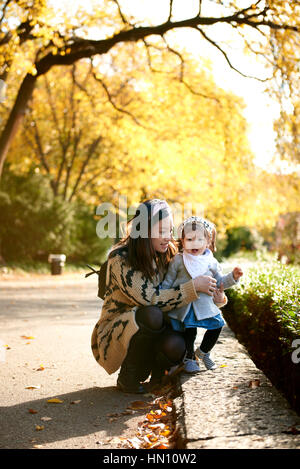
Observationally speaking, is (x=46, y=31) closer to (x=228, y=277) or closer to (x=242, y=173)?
(x=242, y=173)

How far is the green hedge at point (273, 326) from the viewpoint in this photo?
3.83 m

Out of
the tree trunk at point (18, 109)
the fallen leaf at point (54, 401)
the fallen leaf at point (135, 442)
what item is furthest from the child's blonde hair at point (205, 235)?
the tree trunk at point (18, 109)

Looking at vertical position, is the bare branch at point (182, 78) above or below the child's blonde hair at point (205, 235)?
above

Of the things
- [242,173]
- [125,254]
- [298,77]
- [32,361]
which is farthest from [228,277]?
[242,173]

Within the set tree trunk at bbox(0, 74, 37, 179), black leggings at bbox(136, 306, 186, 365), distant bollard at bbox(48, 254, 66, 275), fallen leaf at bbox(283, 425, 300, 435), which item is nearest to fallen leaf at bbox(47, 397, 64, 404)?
black leggings at bbox(136, 306, 186, 365)

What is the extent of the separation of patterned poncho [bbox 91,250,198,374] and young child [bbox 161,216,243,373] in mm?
166

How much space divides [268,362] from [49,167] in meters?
21.6

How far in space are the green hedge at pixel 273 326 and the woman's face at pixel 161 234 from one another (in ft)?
3.43

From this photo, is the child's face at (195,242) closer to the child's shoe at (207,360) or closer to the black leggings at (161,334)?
the black leggings at (161,334)

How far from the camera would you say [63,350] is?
21.6ft

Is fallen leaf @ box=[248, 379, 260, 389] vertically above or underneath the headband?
underneath

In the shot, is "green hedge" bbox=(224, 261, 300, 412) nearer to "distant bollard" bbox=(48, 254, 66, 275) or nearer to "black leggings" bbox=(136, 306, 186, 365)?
"black leggings" bbox=(136, 306, 186, 365)

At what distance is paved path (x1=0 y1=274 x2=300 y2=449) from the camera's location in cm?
318

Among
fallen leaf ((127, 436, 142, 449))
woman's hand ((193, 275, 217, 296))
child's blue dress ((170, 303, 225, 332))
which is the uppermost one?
woman's hand ((193, 275, 217, 296))
